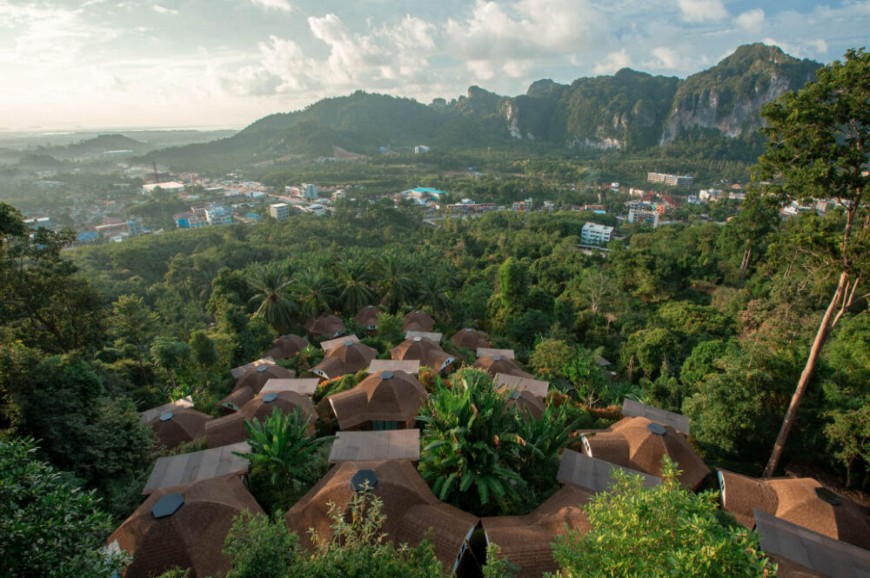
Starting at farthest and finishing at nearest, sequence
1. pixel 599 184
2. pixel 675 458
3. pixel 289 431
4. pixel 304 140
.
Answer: pixel 304 140
pixel 599 184
pixel 675 458
pixel 289 431

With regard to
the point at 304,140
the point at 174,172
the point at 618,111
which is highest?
the point at 618,111

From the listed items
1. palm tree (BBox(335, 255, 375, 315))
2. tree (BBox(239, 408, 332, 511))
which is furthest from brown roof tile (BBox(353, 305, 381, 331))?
tree (BBox(239, 408, 332, 511))

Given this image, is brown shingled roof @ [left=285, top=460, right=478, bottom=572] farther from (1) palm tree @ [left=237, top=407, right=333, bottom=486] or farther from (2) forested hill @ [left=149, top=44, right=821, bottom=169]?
(2) forested hill @ [left=149, top=44, right=821, bottom=169]

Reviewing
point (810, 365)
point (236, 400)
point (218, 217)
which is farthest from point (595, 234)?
point (218, 217)

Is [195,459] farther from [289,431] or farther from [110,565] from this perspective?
[110,565]

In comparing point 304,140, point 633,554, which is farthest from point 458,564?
point 304,140

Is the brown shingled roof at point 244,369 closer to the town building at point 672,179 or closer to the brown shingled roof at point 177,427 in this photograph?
the brown shingled roof at point 177,427

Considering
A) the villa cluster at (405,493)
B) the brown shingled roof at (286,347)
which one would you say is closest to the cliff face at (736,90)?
the brown shingled roof at (286,347)

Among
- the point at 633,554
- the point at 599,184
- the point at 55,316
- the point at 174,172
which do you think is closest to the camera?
the point at 633,554
